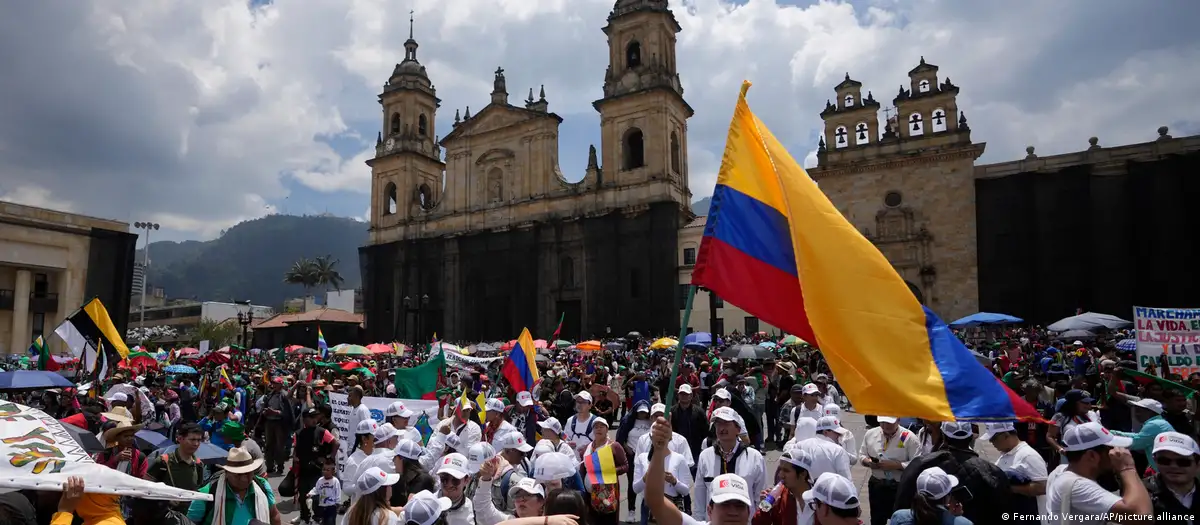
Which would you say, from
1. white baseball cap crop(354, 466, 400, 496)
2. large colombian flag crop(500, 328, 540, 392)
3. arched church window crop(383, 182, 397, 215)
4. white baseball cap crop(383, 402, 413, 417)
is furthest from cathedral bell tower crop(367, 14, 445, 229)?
white baseball cap crop(354, 466, 400, 496)

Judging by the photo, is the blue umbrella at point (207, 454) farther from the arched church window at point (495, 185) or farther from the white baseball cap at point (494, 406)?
the arched church window at point (495, 185)

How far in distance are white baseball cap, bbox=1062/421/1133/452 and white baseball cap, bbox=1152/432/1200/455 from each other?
26cm

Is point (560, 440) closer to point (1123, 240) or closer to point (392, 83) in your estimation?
point (1123, 240)

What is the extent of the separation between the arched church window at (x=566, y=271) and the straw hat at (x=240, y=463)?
39380 millimetres

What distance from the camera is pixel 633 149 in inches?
1750

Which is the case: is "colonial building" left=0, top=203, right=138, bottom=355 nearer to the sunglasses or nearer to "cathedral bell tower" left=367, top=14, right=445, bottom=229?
"cathedral bell tower" left=367, top=14, right=445, bottom=229

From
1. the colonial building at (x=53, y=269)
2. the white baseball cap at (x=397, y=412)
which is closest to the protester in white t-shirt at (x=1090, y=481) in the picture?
the white baseball cap at (x=397, y=412)

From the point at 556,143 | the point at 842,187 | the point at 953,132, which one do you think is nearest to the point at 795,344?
the point at 842,187

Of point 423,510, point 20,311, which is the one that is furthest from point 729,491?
point 20,311

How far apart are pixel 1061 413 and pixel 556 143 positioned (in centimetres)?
4209

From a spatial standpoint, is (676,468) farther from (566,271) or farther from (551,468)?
(566,271)

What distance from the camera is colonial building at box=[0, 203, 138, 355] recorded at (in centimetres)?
4069

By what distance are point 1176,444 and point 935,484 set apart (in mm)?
1677

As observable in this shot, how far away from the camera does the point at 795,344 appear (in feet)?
83.1
